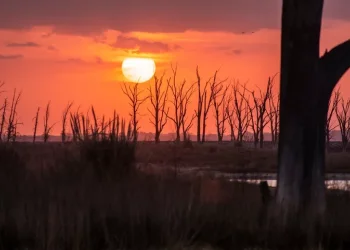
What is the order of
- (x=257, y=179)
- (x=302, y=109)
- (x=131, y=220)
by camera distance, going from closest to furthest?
(x=131, y=220) < (x=302, y=109) < (x=257, y=179)

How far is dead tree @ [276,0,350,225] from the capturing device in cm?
1288

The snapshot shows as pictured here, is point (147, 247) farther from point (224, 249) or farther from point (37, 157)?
point (37, 157)

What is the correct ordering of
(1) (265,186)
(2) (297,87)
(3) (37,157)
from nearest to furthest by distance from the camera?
(2) (297,87)
(1) (265,186)
(3) (37,157)

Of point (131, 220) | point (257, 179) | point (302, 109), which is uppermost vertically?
point (302, 109)

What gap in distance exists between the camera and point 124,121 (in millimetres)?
17297

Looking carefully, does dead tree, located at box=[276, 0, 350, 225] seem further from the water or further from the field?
the water

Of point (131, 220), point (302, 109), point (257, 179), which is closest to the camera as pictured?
point (131, 220)

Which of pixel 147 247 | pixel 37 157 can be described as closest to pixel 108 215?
pixel 147 247

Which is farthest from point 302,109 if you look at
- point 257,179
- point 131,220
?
point 257,179

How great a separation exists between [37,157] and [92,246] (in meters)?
10.5

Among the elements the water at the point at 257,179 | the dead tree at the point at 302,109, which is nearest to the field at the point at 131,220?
the dead tree at the point at 302,109

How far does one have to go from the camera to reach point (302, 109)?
1288 cm

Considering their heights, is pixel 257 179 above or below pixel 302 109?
below

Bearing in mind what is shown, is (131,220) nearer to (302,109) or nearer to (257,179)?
(302,109)
